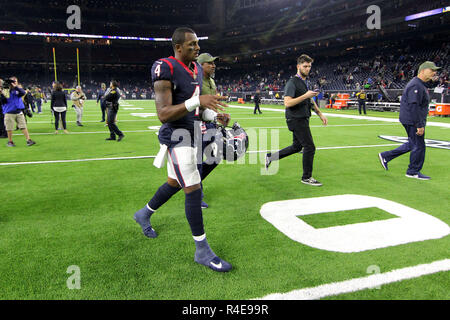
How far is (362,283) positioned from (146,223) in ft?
6.90

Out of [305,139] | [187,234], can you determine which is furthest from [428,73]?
[187,234]

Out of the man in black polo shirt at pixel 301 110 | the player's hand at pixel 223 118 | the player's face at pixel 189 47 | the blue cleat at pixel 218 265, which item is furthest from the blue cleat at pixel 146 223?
the man in black polo shirt at pixel 301 110

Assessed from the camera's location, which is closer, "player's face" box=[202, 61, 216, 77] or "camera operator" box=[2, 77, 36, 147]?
"player's face" box=[202, 61, 216, 77]

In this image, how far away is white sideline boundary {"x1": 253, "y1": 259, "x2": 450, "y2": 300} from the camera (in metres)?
2.30

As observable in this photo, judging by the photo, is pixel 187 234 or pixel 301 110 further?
pixel 301 110

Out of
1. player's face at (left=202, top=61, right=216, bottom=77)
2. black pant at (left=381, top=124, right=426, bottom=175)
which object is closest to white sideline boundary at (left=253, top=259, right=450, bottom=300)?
player's face at (left=202, top=61, right=216, bottom=77)

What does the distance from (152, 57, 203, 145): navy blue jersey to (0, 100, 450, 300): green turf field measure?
1.14 m

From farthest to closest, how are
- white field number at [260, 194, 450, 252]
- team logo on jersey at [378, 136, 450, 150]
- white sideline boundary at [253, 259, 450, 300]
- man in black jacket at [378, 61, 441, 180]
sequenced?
team logo on jersey at [378, 136, 450, 150]
man in black jacket at [378, 61, 441, 180]
white field number at [260, 194, 450, 252]
white sideline boundary at [253, 259, 450, 300]

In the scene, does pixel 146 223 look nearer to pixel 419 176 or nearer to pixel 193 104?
pixel 193 104

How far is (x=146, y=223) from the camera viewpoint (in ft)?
11.1

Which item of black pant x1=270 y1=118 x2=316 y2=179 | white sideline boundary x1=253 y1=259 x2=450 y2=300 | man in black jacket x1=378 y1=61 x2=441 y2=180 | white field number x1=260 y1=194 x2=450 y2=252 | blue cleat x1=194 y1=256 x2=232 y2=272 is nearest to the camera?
white sideline boundary x1=253 y1=259 x2=450 y2=300

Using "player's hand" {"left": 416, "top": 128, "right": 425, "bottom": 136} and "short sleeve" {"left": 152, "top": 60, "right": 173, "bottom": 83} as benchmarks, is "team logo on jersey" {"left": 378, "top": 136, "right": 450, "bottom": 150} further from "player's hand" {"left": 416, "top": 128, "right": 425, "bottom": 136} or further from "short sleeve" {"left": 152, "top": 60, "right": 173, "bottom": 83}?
"short sleeve" {"left": 152, "top": 60, "right": 173, "bottom": 83}

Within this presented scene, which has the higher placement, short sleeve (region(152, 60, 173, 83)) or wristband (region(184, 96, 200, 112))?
→ short sleeve (region(152, 60, 173, 83))

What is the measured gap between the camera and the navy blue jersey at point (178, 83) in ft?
8.39
